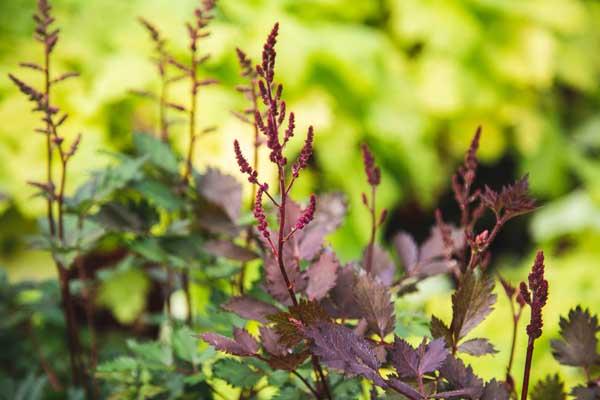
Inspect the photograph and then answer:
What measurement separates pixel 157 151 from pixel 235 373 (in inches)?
11.2

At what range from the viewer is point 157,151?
71 centimetres

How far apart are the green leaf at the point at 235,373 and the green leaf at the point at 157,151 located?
244 millimetres

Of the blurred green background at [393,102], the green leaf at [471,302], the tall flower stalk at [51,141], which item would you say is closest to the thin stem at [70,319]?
the tall flower stalk at [51,141]

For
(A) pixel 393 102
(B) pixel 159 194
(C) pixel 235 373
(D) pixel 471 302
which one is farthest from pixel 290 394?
(A) pixel 393 102

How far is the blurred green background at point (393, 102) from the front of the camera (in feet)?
6.61

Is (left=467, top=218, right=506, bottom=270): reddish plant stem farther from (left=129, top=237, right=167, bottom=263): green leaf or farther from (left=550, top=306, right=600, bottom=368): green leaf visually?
(left=129, top=237, right=167, bottom=263): green leaf

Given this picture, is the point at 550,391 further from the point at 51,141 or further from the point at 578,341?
the point at 51,141

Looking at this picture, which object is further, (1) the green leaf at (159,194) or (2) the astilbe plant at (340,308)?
(1) the green leaf at (159,194)

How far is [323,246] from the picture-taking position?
600 millimetres

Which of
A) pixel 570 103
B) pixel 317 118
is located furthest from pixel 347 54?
pixel 570 103

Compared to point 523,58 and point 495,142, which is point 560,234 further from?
point 523,58

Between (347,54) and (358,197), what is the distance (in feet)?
1.67

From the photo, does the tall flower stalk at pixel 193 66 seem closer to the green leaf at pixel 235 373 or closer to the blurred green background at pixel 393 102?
the green leaf at pixel 235 373

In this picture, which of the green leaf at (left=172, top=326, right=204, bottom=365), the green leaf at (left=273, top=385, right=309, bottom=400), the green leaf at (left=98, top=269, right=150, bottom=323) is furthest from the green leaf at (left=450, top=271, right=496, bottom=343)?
the green leaf at (left=98, top=269, right=150, bottom=323)
